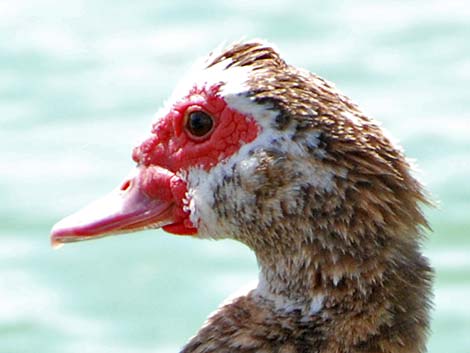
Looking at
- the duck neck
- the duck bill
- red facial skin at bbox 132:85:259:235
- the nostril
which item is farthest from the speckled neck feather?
the nostril

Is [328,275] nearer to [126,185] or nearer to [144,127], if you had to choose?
[126,185]

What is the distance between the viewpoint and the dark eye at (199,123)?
7395 mm

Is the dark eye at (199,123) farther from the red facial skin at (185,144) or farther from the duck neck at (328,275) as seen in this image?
the duck neck at (328,275)

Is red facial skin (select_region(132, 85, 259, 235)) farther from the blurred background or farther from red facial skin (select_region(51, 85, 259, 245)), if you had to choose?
the blurred background

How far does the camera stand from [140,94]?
12.4 m

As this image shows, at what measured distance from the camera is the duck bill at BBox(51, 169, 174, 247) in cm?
767

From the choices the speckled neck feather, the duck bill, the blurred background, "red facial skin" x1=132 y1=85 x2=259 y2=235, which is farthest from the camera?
the blurred background

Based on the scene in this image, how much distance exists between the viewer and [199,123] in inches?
293

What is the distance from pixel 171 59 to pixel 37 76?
Result: 2.97 feet

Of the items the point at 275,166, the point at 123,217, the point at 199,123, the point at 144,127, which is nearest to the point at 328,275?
the point at 275,166

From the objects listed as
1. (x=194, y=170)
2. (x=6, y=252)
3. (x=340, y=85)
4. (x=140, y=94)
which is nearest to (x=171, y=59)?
(x=140, y=94)

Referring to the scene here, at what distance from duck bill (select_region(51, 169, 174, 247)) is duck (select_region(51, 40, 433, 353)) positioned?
0.31 meters

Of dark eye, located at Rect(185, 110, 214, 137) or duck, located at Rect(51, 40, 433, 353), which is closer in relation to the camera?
duck, located at Rect(51, 40, 433, 353)

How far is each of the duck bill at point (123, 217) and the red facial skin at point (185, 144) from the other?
0.04 m
